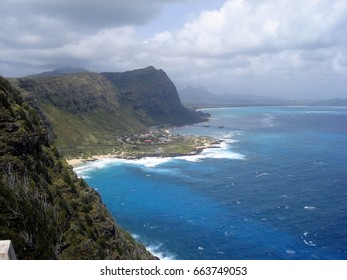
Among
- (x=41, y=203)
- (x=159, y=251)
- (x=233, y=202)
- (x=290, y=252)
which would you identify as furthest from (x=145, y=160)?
(x=41, y=203)

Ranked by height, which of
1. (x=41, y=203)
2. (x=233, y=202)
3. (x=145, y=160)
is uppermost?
(x=41, y=203)

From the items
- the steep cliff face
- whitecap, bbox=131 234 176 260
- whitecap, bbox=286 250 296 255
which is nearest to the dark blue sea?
whitecap, bbox=286 250 296 255

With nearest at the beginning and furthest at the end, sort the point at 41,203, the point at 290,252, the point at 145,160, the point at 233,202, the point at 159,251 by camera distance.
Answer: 1. the point at 41,203
2. the point at 290,252
3. the point at 159,251
4. the point at 233,202
5. the point at 145,160

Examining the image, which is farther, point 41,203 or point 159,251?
point 159,251

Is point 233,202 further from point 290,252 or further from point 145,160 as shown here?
point 145,160

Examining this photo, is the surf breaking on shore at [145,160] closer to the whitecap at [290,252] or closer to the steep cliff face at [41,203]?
the whitecap at [290,252]

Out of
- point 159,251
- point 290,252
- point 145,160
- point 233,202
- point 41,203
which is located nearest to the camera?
point 41,203
